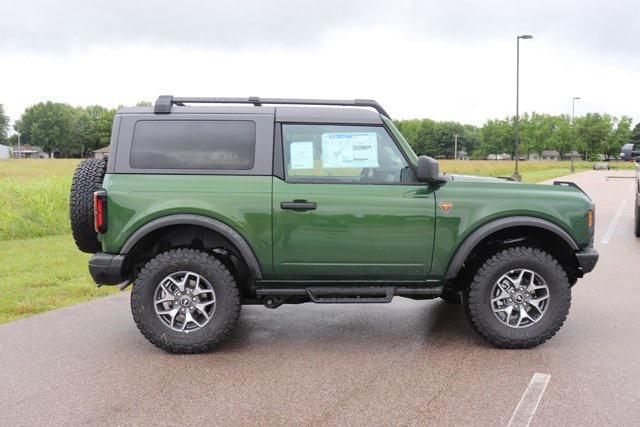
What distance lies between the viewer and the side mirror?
4.85 meters

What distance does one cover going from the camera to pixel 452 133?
162 metres

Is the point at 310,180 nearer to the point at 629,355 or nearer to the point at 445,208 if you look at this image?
the point at 445,208

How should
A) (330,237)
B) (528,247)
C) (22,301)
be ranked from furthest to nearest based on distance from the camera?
(22,301) < (528,247) < (330,237)

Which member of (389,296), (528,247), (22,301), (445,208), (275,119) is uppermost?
(275,119)

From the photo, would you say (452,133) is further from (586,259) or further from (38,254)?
(586,259)

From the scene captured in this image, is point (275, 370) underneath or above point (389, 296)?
underneath

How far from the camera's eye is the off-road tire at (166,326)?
4926 millimetres

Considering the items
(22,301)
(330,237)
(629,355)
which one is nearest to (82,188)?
(330,237)

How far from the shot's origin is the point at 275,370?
15.1ft

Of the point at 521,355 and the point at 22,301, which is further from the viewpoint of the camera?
the point at 22,301

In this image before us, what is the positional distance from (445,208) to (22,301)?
4613mm

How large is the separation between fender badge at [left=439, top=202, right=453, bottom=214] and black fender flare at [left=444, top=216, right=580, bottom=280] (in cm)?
27

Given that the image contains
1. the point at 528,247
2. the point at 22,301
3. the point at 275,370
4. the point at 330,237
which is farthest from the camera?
the point at 22,301

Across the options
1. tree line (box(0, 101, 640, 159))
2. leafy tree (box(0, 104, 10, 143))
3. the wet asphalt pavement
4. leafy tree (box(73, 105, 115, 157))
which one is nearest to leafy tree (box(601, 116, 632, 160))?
tree line (box(0, 101, 640, 159))
